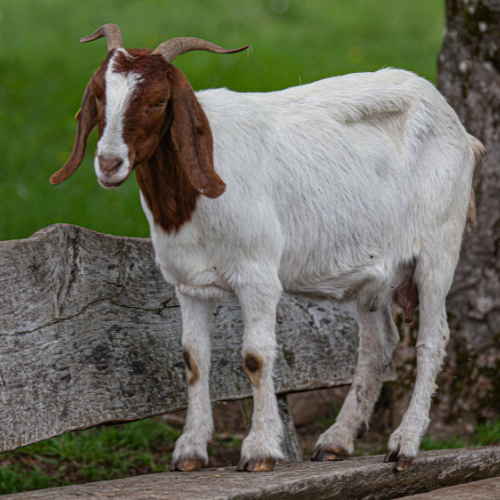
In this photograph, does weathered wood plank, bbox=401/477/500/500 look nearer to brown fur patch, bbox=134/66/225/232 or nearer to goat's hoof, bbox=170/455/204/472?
goat's hoof, bbox=170/455/204/472

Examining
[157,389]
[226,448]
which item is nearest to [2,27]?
[226,448]

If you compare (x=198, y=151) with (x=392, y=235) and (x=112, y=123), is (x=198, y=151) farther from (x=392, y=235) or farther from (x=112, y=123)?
(x=392, y=235)

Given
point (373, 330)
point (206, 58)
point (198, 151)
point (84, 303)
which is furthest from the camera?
point (206, 58)

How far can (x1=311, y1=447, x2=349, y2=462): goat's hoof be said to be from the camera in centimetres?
359

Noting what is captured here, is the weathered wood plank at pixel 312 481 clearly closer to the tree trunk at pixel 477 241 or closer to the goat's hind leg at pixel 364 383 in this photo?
the goat's hind leg at pixel 364 383

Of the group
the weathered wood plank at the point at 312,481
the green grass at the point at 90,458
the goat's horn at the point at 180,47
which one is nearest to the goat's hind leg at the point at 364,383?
the weathered wood plank at the point at 312,481

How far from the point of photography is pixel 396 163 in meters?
3.59

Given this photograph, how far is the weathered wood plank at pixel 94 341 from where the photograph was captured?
3.05 metres

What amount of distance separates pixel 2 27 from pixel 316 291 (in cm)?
753

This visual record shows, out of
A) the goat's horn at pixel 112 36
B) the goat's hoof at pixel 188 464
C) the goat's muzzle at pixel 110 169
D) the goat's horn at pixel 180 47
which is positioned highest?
the goat's horn at pixel 112 36

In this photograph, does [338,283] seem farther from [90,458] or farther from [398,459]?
[90,458]

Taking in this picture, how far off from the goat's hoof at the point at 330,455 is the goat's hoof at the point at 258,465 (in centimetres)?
57

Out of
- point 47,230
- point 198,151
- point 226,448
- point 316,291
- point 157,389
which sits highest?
point 198,151

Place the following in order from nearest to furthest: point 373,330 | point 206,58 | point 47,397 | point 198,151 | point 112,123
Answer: point 112,123 → point 198,151 → point 47,397 → point 373,330 → point 206,58
